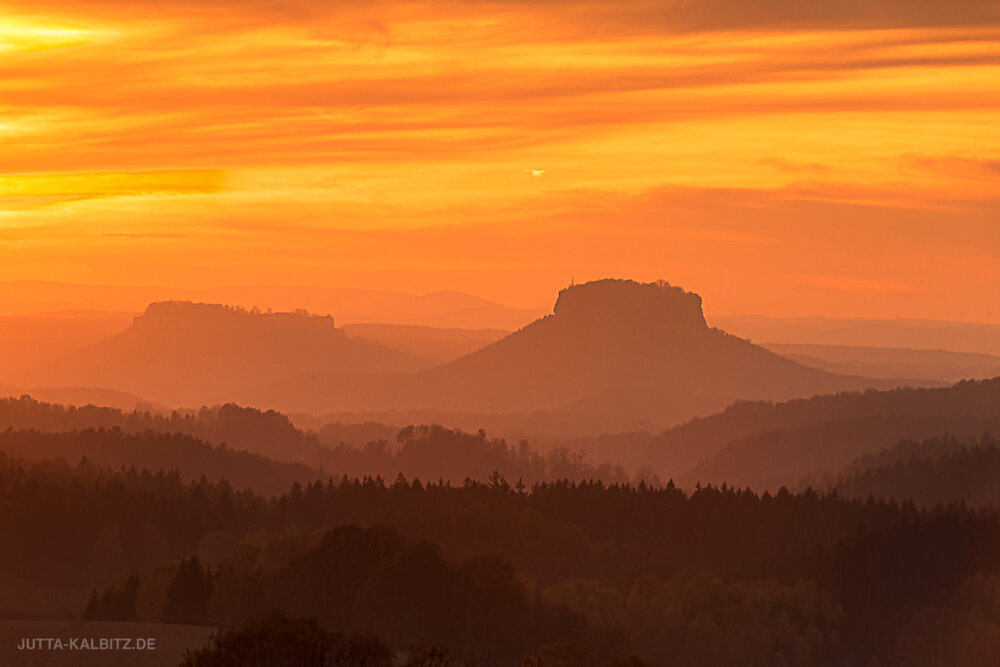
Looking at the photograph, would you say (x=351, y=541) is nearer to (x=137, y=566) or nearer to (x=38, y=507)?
(x=137, y=566)

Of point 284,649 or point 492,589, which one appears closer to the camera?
point 284,649

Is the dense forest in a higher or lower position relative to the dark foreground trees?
lower

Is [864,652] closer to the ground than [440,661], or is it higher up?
closer to the ground

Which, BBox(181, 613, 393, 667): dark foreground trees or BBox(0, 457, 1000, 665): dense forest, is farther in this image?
BBox(0, 457, 1000, 665): dense forest

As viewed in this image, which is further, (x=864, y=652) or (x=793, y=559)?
(x=793, y=559)

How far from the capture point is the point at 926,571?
196750 mm

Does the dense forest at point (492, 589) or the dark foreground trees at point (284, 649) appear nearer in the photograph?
the dark foreground trees at point (284, 649)

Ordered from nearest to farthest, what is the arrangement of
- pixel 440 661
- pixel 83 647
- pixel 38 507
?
pixel 440 661 < pixel 83 647 < pixel 38 507

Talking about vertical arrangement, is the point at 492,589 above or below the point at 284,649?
below

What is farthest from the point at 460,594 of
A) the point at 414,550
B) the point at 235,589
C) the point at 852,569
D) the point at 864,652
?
the point at 852,569

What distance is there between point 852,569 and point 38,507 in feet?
314

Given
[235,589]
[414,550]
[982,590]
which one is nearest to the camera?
[235,589]

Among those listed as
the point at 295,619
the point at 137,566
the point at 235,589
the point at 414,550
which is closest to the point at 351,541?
the point at 414,550

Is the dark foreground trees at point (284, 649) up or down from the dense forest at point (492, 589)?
up
